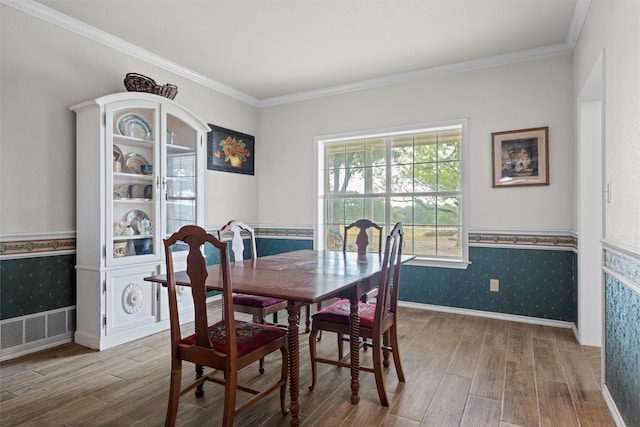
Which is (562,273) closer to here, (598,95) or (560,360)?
(560,360)

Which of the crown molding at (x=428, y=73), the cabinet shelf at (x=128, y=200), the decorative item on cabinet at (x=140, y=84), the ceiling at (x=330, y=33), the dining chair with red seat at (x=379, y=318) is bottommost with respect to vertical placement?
the dining chair with red seat at (x=379, y=318)

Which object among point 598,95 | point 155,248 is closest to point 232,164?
point 155,248

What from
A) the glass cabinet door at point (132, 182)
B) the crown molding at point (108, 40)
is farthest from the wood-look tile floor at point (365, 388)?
the crown molding at point (108, 40)

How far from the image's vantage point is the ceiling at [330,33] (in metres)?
2.84

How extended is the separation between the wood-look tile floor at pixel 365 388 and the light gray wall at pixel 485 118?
1.24 metres

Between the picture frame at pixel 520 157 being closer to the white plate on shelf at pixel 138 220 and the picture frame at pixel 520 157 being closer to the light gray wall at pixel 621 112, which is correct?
the light gray wall at pixel 621 112

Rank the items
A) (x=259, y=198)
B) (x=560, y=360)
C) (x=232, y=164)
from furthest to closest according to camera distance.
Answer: (x=259, y=198) → (x=232, y=164) → (x=560, y=360)

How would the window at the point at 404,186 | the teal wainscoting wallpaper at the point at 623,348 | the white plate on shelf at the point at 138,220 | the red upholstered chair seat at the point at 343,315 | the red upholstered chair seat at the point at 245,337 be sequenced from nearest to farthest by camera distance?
the teal wainscoting wallpaper at the point at 623,348 < the red upholstered chair seat at the point at 245,337 < the red upholstered chair seat at the point at 343,315 < the white plate on shelf at the point at 138,220 < the window at the point at 404,186

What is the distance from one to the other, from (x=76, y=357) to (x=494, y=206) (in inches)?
153

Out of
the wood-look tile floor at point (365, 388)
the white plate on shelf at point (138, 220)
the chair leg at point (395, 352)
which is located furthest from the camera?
the white plate on shelf at point (138, 220)

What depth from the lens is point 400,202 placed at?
14.3 feet

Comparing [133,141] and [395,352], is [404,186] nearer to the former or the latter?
[395,352]

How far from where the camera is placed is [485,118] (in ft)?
12.6

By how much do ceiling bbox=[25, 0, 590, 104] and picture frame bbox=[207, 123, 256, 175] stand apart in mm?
660
